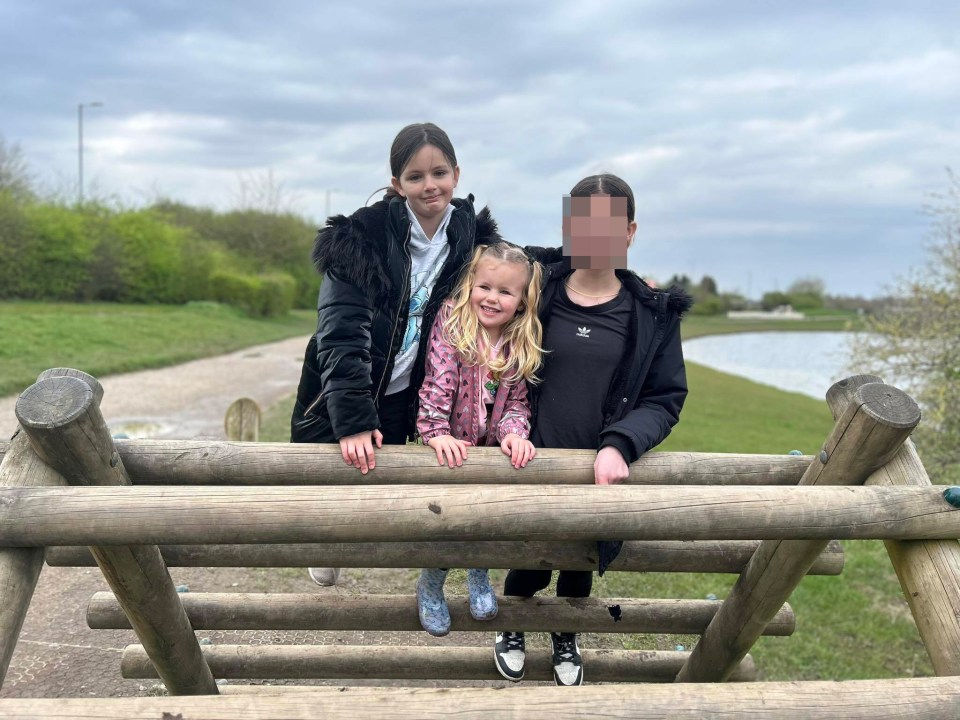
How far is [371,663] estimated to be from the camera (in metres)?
3.28

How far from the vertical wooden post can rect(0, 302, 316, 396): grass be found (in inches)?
399

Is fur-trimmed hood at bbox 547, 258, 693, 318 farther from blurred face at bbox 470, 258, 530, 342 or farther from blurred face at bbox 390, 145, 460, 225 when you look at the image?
blurred face at bbox 390, 145, 460, 225

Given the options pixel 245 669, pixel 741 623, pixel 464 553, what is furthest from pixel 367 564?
pixel 741 623

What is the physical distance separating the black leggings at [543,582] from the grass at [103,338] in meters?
10.1

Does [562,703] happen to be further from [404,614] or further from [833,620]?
[833,620]

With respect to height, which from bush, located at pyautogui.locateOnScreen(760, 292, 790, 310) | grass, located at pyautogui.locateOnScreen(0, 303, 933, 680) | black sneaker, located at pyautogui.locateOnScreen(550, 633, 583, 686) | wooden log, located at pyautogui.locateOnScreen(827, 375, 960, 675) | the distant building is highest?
wooden log, located at pyautogui.locateOnScreen(827, 375, 960, 675)

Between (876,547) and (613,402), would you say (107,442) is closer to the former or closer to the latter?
(613,402)

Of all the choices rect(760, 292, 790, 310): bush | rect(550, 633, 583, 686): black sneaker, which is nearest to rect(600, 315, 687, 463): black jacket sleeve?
rect(550, 633, 583, 686): black sneaker

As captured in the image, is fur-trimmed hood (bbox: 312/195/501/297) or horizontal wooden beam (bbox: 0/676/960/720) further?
fur-trimmed hood (bbox: 312/195/501/297)

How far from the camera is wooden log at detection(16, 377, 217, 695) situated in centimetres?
195

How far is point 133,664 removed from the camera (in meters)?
3.27

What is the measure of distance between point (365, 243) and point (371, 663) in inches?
69.9

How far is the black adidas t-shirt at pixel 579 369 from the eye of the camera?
2.62 m

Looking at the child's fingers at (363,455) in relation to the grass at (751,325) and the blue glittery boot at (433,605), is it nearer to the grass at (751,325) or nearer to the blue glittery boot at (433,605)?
the blue glittery boot at (433,605)
